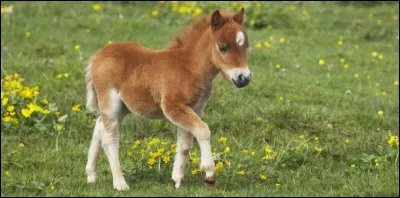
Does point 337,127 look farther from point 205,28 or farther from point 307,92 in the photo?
point 205,28

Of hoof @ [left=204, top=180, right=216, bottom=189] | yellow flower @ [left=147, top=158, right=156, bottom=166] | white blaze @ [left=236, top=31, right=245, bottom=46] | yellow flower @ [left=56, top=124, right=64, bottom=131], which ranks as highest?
white blaze @ [left=236, top=31, right=245, bottom=46]

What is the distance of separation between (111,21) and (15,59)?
338 centimetres

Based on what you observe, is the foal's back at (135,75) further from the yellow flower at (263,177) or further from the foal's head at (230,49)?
the yellow flower at (263,177)

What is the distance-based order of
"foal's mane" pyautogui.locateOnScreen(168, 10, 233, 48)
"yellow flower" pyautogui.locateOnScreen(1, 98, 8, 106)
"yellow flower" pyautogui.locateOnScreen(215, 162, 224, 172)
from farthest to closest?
"yellow flower" pyautogui.locateOnScreen(1, 98, 8, 106)
"yellow flower" pyautogui.locateOnScreen(215, 162, 224, 172)
"foal's mane" pyautogui.locateOnScreen(168, 10, 233, 48)

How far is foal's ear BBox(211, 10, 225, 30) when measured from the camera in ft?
21.9

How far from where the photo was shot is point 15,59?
485 inches

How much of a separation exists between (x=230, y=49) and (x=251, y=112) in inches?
141

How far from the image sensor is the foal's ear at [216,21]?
6.69 m

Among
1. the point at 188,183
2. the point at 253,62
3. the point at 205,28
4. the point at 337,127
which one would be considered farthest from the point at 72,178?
the point at 253,62

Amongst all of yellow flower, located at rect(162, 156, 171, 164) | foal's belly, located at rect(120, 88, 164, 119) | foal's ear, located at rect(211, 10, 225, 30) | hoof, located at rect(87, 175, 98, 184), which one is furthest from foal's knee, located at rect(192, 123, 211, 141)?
hoof, located at rect(87, 175, 98, 184)

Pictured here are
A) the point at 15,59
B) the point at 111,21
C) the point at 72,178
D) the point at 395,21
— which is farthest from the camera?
the point at 395,21

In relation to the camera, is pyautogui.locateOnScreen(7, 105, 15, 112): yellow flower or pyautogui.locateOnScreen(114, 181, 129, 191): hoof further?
pyautogui.locateOnScreen(7, 105, 15, 112): yellow flower

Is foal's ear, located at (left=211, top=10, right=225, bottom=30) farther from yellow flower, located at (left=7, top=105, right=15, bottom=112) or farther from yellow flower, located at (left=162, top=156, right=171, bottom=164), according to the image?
yellow flower, located at (left=7, top=105, right=15, bottom=112)

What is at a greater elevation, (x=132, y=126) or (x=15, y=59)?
(x=15, y=59)
